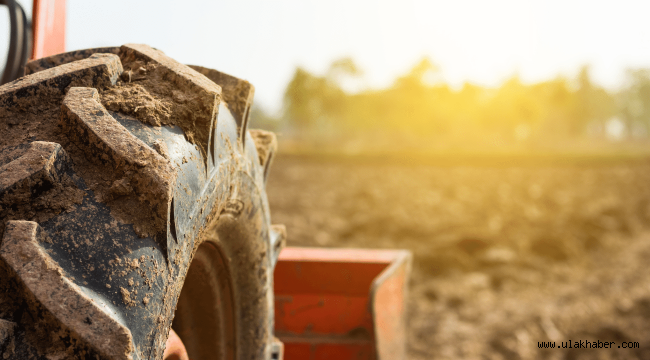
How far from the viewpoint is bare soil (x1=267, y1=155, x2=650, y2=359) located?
4.16m

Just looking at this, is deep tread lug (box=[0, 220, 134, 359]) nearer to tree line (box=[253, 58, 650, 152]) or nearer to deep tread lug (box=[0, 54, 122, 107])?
deep tread lug (box=[0, 54, 122, 107])

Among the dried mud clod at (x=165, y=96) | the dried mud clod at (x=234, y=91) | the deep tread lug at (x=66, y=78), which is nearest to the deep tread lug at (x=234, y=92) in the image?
the dried mud clod at (x=234, y=91)

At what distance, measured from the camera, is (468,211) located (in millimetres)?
9578

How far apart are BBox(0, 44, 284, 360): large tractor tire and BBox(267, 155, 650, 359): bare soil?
318 centimetres

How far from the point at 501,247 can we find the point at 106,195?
6295 millimetres

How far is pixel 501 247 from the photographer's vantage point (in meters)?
6.55

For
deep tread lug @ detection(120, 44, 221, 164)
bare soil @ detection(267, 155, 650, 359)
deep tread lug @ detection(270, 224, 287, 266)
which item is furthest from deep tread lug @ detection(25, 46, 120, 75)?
bare soil @ detection(267, 155, 650, 359)

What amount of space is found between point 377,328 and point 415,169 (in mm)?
13675

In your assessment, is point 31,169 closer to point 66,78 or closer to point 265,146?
point 66,78

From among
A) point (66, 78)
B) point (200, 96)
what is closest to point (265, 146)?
point (200, 96)

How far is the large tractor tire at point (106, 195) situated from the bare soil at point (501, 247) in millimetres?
3180

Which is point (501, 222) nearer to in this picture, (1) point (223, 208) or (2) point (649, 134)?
(1) point (223, 208)

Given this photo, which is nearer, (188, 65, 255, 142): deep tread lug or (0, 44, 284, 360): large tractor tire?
(0, 44, 284, 360): large tractor tire

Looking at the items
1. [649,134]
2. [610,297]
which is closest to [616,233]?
[610,297]
